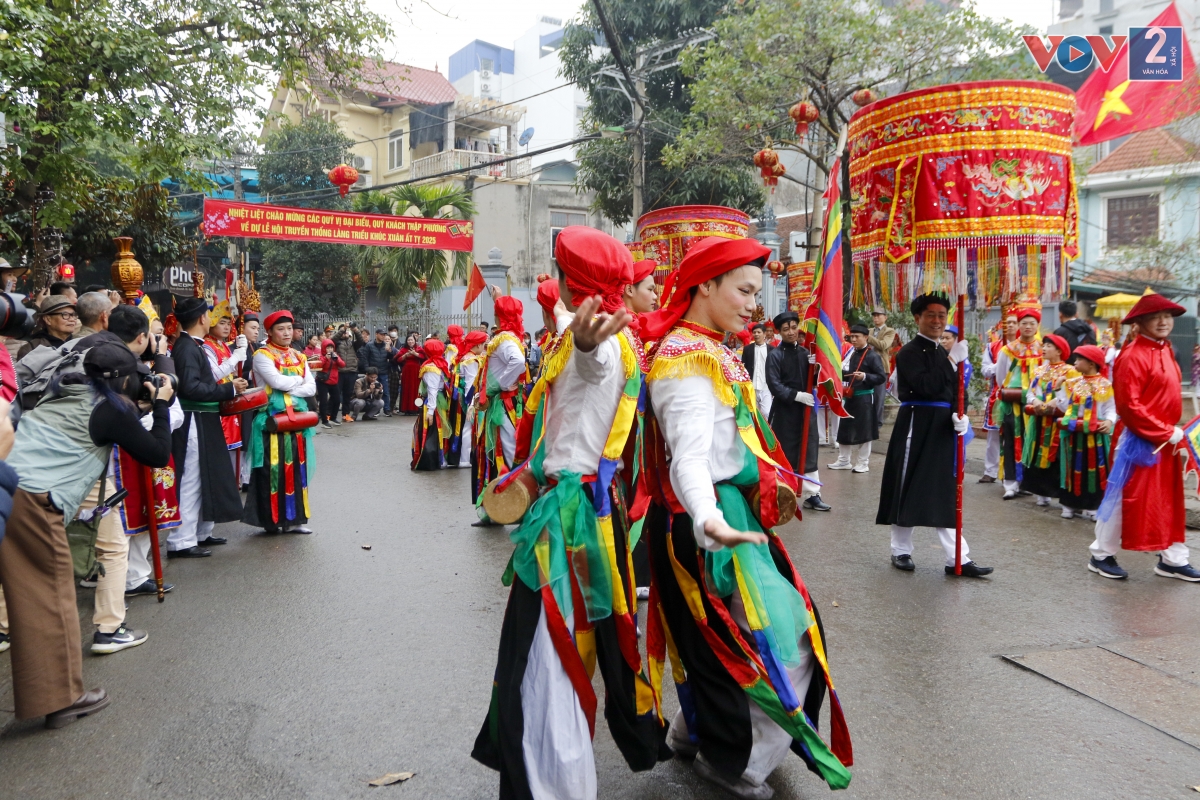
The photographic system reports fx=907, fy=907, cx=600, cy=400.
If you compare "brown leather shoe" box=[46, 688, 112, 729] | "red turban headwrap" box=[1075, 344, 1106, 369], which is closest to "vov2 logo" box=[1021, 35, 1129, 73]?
"red turban headwrap" box=[1075, 344, 1106, 369]

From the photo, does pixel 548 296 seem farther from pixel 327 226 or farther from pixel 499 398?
pixel 327 226

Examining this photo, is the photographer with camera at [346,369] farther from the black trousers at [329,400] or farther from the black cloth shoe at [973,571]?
the black cloth shoe at [973,571]

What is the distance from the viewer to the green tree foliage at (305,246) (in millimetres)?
26328

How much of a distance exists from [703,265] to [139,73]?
8284mm

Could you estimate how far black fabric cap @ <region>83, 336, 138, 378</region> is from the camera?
362 cm

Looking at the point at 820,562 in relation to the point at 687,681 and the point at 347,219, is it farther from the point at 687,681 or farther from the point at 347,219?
the point at 347,219

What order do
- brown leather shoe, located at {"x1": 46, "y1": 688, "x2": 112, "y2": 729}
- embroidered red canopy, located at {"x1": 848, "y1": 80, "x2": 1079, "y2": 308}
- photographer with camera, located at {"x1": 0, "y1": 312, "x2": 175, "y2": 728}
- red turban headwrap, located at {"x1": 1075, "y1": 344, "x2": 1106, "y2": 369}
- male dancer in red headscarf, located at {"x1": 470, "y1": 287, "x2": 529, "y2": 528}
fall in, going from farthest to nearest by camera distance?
male dancer in red headscarf, located at {"x1": 470, "y1": 287, "x2": 529, "y2": 528} → red turban headwrap, located at {"x1": 1075, "y1": 344, "x2": 1106, "y2": 369} → embroidered red canopy, located at {"x1": 848, "y1": 80, "x2": 1079, "y2": 308} → brown leather shoe, located at {"x1": 46, "y1": 688, "x2": 112, "y2": 729} → photographer with camera, located at {"x1": 0, "y1": 312, "x2": 175, "y2": 728}

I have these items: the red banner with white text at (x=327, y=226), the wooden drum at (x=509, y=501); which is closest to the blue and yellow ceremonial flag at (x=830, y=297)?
the wooden drum at (x=509, y=501)

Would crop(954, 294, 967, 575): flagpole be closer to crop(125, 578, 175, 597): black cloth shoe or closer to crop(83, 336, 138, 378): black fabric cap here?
crop(83, 336, 138, 378): black fabric cap

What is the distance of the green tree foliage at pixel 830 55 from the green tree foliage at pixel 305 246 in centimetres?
1567

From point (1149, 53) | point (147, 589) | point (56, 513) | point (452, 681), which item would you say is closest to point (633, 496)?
point (452, 681)

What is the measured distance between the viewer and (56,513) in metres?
3.46

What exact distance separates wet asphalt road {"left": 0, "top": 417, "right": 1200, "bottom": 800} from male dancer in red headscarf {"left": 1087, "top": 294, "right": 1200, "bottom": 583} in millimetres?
295

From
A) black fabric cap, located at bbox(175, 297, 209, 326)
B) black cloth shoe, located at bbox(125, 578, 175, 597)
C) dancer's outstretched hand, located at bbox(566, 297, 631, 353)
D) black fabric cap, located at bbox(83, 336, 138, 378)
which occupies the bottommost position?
black cloth shoe, located at bbox(125, 578, 175, 597)
